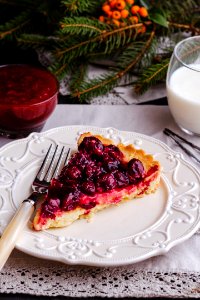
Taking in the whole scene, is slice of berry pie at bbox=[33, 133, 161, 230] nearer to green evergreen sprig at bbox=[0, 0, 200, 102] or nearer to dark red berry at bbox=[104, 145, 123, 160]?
dark red berry at bbox=[104, 145, 123, 160]

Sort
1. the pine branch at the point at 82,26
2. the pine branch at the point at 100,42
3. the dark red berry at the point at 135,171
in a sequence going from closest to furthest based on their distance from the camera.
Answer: the dark red berry at the point at 135,171
the pine branch at the point at 82,26
the pine branch at the point at 100,42

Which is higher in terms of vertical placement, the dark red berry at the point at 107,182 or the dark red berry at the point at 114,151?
the dark red berry at the point at 107,182

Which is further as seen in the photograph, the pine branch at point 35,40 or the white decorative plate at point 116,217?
the pine branch at point 35,40

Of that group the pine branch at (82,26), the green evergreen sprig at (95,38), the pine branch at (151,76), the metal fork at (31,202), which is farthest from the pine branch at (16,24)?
the metal fork at (31,202)

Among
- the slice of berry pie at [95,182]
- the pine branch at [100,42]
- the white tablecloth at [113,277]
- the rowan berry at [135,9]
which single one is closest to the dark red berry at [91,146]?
the slice of berry pie at [95,182]

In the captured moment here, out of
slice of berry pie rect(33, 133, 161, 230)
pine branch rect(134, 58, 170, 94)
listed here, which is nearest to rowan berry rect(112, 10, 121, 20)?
pine branch rect(134, 58, 170, 94)

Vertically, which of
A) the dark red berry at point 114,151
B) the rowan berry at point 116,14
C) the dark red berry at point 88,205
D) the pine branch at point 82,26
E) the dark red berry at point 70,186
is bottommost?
the dark red berry at point 88,205

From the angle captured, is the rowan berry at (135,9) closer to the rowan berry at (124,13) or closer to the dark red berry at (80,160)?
the rowan berry at (124,13)

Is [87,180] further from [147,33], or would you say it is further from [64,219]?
[147,33]

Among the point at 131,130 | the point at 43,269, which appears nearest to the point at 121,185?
the point at 43,269

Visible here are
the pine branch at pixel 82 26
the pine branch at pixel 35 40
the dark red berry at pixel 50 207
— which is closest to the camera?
the dark red berry at pixel 50 207
